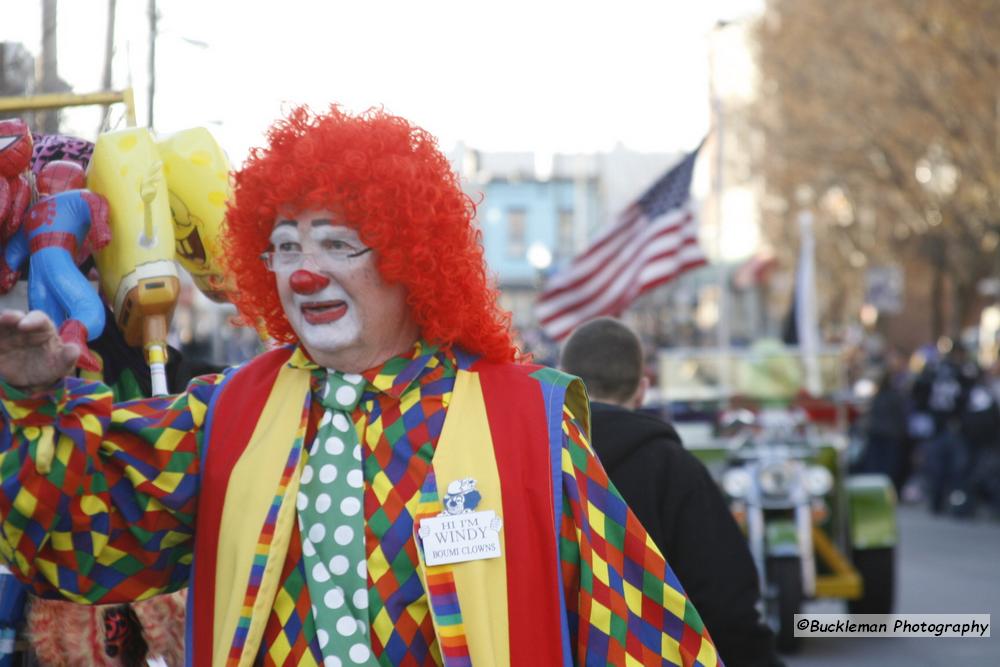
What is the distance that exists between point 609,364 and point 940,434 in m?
13.3

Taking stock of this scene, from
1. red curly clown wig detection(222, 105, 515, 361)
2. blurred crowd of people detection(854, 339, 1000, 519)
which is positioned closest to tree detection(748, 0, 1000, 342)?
blurred crowd of people detection(854, 339, 1000, 519)

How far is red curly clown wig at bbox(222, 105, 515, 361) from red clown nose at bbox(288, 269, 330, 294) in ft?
0.41

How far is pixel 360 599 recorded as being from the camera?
2717mm

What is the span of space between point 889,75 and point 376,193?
25.1 meters

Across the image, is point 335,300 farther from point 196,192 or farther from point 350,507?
point 196,192

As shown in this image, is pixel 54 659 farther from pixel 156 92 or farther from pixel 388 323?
pixel 156 92

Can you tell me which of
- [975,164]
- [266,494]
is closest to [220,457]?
[266,494]

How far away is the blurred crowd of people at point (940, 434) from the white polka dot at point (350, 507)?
47.0 feet

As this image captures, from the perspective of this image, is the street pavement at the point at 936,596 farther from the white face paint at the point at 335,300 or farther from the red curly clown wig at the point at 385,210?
the white face paint at the point at 335,300

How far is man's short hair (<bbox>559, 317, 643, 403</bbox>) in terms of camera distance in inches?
181

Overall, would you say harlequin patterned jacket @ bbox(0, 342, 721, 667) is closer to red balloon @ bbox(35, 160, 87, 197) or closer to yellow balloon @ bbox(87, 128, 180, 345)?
yellow balloon @ bbox(87, 128, 180, 345)

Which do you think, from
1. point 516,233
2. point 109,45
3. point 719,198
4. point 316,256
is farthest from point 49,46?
point 516,233

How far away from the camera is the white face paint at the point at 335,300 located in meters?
2.87

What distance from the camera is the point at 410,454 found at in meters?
2.82
